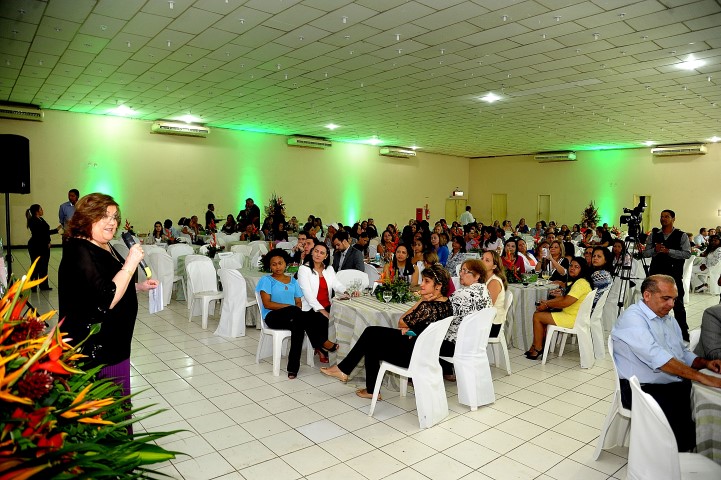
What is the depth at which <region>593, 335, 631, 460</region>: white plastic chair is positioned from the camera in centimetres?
322

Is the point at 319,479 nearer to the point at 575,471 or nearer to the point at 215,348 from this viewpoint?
the point at 575,471

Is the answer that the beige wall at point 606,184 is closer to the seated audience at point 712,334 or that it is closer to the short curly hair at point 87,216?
the seated audience at point 712,334

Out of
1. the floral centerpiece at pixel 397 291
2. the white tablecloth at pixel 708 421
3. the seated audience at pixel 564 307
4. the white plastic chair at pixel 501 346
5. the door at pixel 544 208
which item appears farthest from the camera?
the door at pixel 544 208

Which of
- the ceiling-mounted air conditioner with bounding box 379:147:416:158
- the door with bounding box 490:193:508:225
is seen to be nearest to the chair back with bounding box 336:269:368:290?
the ceiling-mounted air conditioner with bounding box 379:147:416:158

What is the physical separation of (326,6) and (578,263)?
4100 millimetres

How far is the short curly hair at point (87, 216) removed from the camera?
254 centimetres

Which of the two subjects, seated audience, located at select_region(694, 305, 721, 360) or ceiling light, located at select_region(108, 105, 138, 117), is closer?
seated audience, located at select_region(694, 305, 721, 360)

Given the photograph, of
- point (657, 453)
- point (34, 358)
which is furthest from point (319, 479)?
point (34, 358)

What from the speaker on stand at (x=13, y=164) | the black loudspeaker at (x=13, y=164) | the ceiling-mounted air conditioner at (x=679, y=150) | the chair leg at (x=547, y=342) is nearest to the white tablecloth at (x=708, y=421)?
the chair leg at (x=547, y=342)

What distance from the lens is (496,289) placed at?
5.15 meters

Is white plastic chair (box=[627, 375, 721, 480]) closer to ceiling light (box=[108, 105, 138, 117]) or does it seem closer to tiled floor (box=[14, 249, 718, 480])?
tiled floor (box=[14, 249, 718, 480])

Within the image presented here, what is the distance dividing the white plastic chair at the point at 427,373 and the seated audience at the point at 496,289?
136 centimetres

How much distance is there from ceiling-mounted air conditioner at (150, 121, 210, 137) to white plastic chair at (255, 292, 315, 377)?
11.9 metres

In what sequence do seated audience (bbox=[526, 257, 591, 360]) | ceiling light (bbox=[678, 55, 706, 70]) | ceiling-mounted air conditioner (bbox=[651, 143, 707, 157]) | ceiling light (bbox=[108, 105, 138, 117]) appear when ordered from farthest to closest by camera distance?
ceiling-mounted air conditioner (bbox=[651, 143, 707, 157])
ceiling light (bbox=[108, 105, 138, 117])
ceiling light (bbox=[678, 55, 706, 70])
seated audience (bbox=[526, 257, 591, 360])
